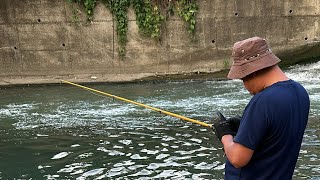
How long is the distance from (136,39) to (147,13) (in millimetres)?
1033

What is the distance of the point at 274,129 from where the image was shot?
2201 millimetres

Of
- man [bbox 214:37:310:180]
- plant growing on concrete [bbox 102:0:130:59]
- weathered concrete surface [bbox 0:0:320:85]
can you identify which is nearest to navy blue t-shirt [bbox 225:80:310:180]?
man [bbox 214:37:310:180]

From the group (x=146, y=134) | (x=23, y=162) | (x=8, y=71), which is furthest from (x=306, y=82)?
(x=8, y=71)

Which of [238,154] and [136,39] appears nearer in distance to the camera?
[238,154]

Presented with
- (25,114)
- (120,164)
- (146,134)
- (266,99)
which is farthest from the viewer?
(25,114)

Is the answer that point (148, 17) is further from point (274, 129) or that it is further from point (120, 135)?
point (274, 129)

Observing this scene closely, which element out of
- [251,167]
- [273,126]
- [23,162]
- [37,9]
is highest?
[37,9]

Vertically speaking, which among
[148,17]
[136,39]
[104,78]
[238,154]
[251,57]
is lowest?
[104,78]

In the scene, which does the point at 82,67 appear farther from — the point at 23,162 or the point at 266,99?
the point at 266,99

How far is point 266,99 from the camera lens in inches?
85.0

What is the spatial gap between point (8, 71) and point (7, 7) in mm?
2339

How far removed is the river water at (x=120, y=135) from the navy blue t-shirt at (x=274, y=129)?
10.4ft

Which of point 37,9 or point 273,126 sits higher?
point 37,9

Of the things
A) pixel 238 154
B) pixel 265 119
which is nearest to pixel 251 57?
pixel 265 119
